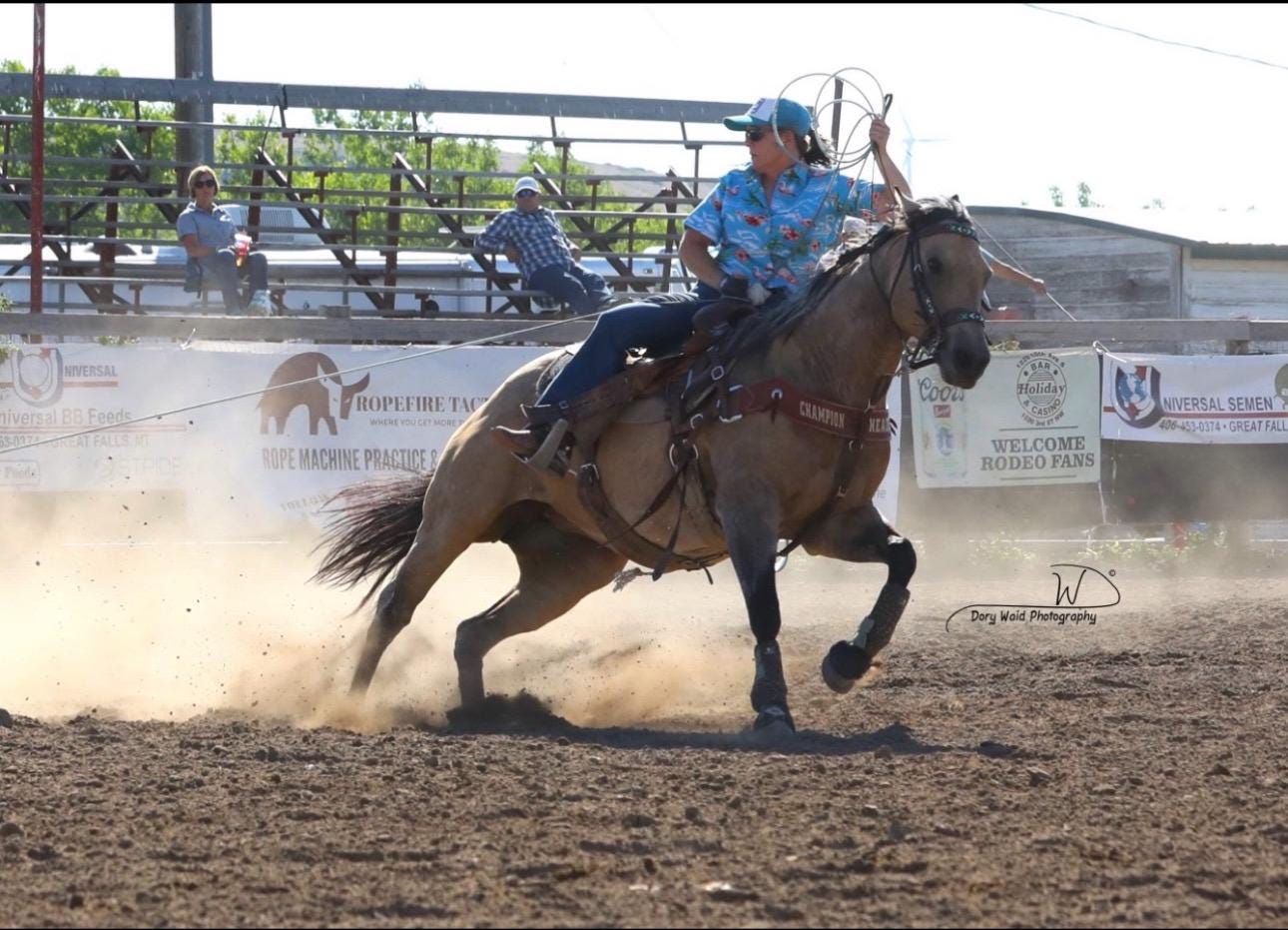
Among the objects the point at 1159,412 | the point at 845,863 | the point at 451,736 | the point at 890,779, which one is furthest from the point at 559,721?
the point at 1159,412

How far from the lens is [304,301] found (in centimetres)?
2189

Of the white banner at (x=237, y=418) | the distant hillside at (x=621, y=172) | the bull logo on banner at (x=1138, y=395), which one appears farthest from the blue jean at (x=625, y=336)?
the distant hillside at (x=621, y=172)

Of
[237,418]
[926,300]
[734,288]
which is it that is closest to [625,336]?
[734,288]

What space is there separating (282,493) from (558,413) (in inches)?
192

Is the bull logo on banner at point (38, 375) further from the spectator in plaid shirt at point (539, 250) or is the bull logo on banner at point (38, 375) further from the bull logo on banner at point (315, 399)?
the spectator in plaid shirt at point (539, 250)

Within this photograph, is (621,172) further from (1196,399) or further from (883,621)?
(883,621)

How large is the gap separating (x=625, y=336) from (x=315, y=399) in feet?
16.3

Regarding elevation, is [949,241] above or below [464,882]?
above

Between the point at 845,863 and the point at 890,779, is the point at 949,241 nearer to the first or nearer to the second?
the point at 890,779

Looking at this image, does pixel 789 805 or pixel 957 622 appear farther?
pixel 957 622

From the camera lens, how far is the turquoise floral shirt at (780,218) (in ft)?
21.6

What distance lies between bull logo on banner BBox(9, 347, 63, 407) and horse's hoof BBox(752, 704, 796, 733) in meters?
6.62

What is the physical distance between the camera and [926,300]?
586cm

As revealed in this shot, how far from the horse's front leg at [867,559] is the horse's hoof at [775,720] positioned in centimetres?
34
